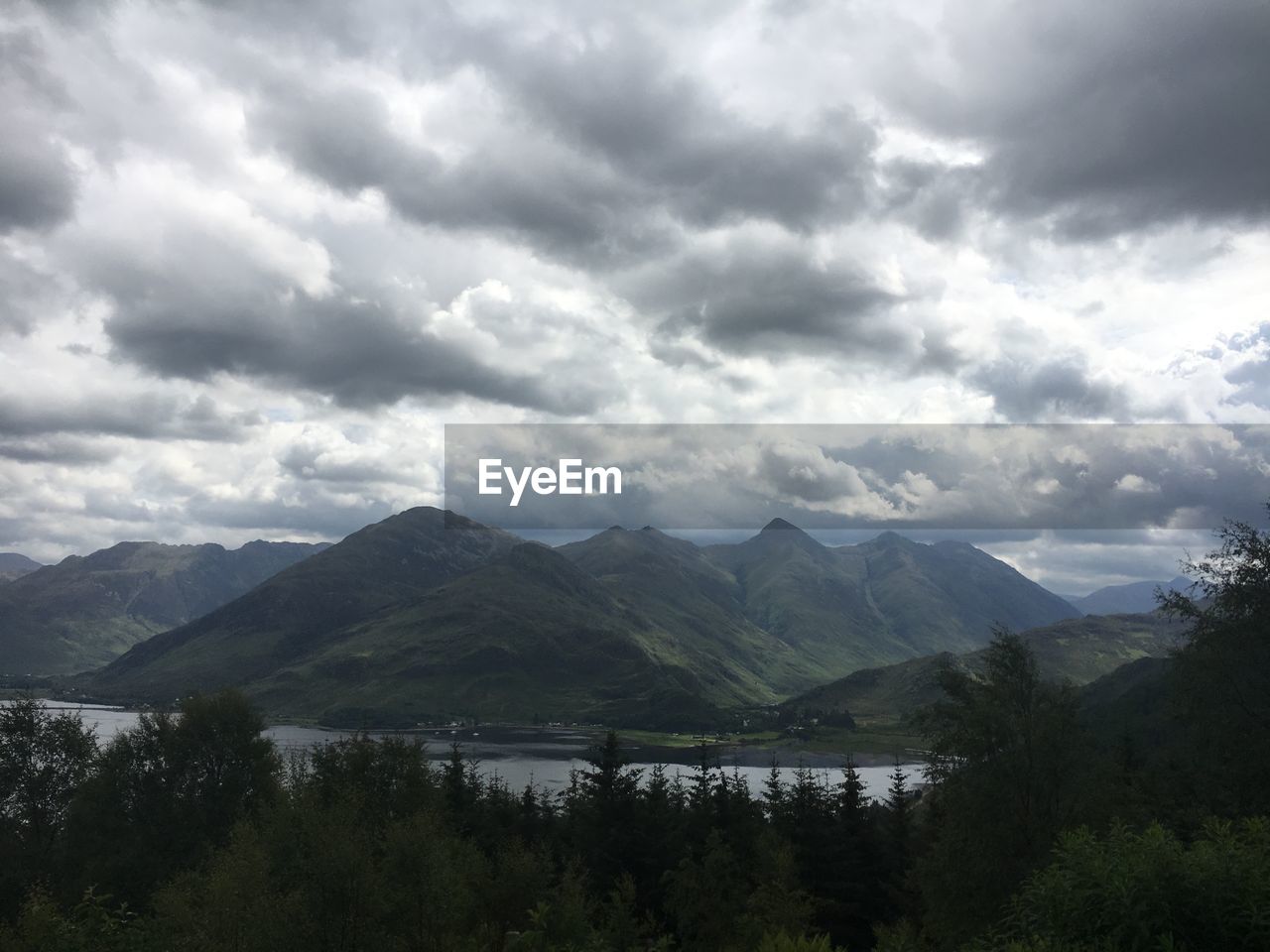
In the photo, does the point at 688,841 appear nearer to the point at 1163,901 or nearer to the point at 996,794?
the point at 996,794

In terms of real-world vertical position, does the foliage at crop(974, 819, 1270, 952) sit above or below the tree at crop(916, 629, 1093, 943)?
above

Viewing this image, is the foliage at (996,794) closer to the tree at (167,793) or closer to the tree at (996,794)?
the tree at (996,794)

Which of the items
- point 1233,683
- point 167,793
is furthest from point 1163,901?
point 167,793

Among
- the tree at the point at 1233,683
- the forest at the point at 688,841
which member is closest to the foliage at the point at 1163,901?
the forest at the point at 688,841

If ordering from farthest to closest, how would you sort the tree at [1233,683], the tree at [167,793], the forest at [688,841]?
the tree at [167,793], the tree at [1233,683], the forest at [688,841]

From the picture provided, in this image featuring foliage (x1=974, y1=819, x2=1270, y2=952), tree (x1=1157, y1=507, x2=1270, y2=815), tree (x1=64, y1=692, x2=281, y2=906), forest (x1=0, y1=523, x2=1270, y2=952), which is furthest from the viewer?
tree (x1=64, y1=692, x2=281, y2=906)

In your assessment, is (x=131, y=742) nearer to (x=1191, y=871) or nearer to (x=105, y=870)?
(x=105, y=870)

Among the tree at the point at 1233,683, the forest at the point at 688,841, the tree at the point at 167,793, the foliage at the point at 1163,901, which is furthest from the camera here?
the tree at the point at 167,793

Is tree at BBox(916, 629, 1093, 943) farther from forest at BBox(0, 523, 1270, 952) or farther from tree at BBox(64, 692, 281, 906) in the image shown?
tree at BBox(64, 692, 281, 906)

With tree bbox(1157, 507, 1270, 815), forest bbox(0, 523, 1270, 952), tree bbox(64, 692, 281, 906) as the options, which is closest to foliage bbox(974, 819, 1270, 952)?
forest bbox(0, 523, 1270, 952)
